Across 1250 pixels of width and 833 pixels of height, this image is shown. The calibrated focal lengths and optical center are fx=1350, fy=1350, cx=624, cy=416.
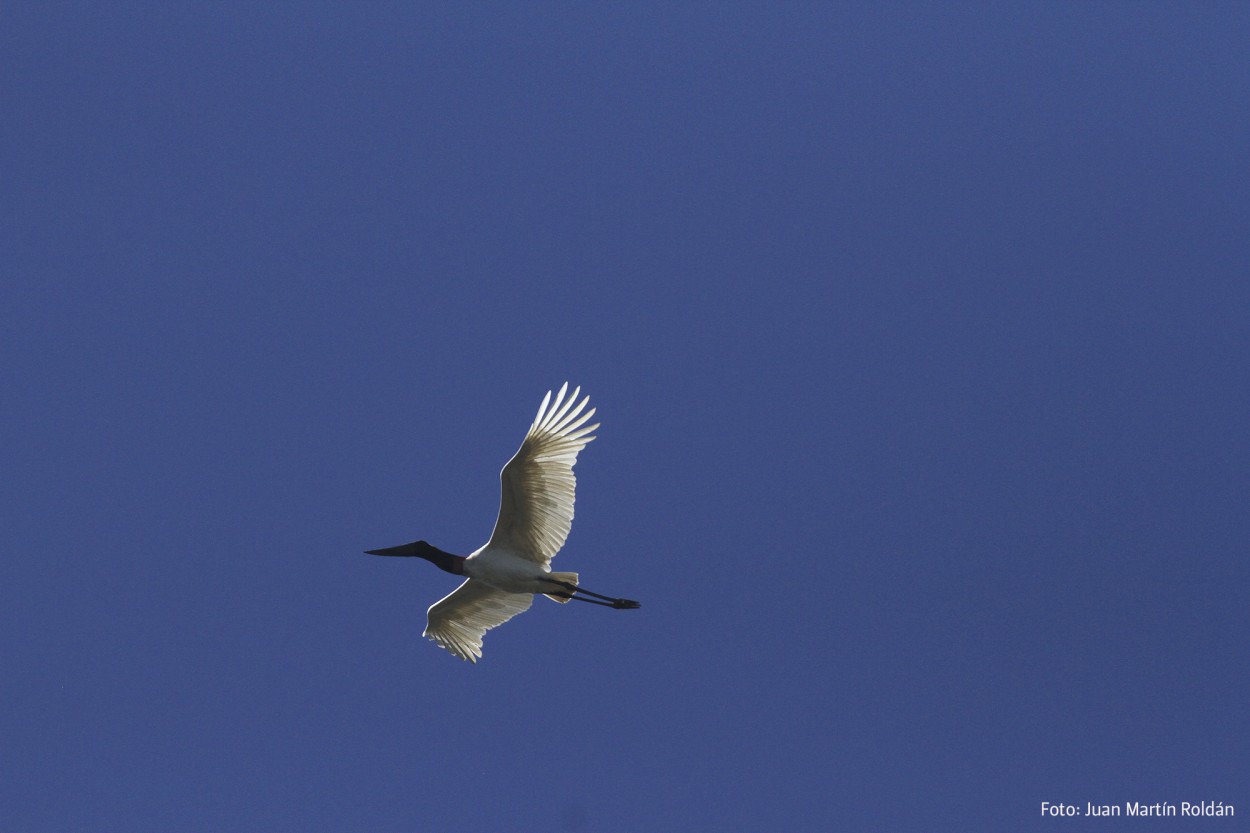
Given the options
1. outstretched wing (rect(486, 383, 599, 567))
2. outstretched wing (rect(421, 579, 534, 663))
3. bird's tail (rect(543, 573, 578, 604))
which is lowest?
outstretched wing (rect(421, 579, 534, 663))

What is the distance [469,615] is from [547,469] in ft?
13.6

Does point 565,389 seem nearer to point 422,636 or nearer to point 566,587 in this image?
point 566,587

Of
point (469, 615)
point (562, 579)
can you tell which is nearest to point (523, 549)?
point (562, 579)

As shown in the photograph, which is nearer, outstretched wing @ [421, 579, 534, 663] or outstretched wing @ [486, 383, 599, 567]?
outstretched wing @ [486, 383, 599, 567]

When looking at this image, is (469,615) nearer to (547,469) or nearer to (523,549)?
(523,549)

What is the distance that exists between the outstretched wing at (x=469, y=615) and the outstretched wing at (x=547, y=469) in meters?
2.40

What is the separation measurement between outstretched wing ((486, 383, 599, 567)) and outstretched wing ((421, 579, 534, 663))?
2.40m

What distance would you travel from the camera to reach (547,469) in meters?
23.1

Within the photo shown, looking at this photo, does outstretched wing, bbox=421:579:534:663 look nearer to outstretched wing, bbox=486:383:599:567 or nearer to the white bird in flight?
the white bird in flight

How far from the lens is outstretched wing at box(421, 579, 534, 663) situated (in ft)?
82.9

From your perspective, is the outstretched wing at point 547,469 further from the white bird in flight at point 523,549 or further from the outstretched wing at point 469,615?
the outstretched wing at point 469,615

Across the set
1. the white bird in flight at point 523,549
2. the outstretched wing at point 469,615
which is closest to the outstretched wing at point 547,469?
the white bird in flight at point 523,549

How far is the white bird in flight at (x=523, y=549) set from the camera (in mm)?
23062

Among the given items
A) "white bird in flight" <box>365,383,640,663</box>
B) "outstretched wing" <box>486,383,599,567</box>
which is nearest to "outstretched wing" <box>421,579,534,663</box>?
"white bird in flight" <box>365,383,640,663</box>
